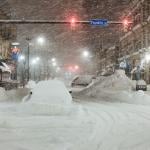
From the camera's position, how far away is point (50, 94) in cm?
2280

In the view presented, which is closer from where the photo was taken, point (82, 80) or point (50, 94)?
point (50, 94)

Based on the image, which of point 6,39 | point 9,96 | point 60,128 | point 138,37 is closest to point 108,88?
point 9,96

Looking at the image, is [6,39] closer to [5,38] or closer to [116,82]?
[5,38]

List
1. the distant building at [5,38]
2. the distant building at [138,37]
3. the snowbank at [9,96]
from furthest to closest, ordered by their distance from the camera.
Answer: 1. the distant building at [138,37]
2. the distant building at [5,38]
3. the snowbank at [9,96]

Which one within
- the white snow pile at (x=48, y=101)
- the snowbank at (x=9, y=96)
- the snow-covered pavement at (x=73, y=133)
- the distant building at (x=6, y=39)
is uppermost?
the distant building at (x=6, y=39)

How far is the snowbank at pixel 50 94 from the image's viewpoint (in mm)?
22250

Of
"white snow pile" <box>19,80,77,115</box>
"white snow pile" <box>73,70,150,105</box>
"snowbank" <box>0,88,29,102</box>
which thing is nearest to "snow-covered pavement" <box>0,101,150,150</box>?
"white snow pile" <box>19,80,77,115</box>

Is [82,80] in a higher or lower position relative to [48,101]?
lower

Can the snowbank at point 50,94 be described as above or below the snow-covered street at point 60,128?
above

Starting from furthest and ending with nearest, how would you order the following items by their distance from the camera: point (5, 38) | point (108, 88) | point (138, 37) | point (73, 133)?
point (138, 37)
point (5, 38)
point (108, 88)
point (73, 133)

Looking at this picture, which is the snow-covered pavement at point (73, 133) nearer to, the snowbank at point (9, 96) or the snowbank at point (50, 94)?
the snowbank at point (50, 94)

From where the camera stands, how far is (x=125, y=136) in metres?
13.3

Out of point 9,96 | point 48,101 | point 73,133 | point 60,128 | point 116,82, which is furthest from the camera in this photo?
point 116,82

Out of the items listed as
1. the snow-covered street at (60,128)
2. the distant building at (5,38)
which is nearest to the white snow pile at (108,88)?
the snow-covered street at (60,128)
